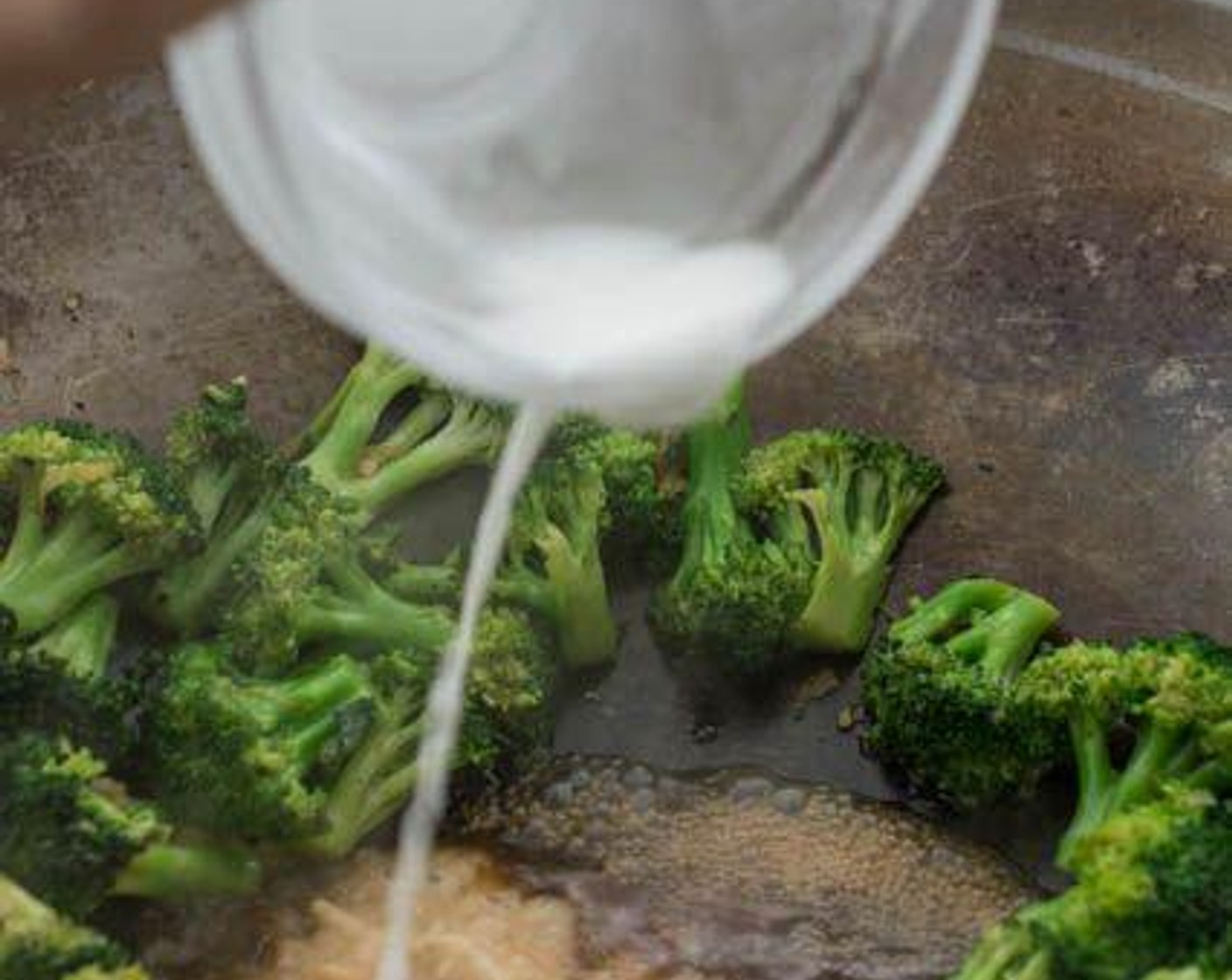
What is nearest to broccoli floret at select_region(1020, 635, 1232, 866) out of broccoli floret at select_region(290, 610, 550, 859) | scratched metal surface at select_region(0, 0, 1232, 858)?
scratched metal surface at select_region(0, 0, 1232, 858)

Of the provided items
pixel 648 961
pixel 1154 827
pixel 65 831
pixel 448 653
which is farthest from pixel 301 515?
pixel 1154 827

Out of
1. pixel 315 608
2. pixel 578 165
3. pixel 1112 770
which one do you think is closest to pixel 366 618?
pixel 315 608

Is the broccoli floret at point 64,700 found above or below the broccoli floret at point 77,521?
below

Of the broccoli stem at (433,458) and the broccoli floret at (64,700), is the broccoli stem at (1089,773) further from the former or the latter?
the broccoli floret at (64,700)

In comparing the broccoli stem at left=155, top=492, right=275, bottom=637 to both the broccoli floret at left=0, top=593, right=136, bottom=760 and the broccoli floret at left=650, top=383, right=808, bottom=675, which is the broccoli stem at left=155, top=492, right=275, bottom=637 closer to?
the broccoli floret at left=0, top=593, right=136, bottom=760

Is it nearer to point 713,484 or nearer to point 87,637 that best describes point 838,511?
point 713,484

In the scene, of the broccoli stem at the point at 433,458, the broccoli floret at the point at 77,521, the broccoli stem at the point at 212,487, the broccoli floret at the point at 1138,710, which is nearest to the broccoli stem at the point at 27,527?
the broccoli floret at the point at 77,521

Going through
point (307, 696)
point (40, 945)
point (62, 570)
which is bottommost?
point (40, 945)
